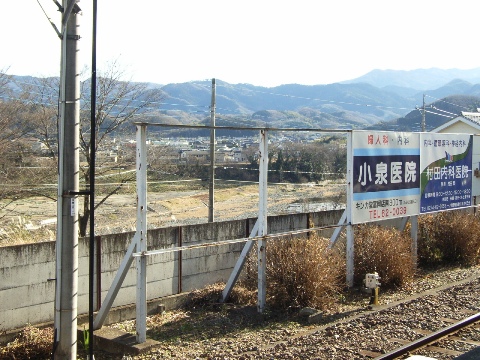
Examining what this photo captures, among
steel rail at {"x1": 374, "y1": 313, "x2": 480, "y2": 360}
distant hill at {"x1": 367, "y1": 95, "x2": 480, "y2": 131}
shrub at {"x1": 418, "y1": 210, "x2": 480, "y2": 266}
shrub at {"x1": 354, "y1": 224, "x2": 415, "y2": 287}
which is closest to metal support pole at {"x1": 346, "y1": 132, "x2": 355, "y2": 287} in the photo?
shrub at {"x1": 354, "y1": 224, "x2": 415, "y2": 287}

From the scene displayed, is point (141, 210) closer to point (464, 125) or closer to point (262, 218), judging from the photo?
point (262, 218)

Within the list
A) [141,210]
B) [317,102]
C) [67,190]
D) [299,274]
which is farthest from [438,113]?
[317,102]

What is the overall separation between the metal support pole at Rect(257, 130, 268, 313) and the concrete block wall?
1.13 meters

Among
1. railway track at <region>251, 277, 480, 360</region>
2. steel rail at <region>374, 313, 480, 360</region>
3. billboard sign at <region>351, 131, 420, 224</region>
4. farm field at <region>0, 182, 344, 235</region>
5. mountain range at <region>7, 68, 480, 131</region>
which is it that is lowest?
railway track at <region>251, 277, 480, 360</region>

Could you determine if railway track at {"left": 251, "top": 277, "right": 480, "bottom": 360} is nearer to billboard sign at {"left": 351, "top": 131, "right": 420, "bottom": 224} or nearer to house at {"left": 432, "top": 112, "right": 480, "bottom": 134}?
billboard sign at {"left": 351, "top": 131, "right": 420, "bottom": 224}

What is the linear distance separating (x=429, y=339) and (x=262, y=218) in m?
3.13

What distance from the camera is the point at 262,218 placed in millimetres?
9492

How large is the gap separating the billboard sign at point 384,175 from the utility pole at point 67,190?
5944 mm

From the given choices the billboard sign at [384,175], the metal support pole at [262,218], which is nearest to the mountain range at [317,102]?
the billboard sign at [384,175]

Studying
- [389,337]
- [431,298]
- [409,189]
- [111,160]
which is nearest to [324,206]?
[111,160]

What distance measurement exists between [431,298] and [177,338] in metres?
4.81

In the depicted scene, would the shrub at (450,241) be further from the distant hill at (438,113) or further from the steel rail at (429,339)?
the distant hill at (438,113)

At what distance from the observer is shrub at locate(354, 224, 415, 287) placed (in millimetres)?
11234

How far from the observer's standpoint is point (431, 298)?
1034 cm
